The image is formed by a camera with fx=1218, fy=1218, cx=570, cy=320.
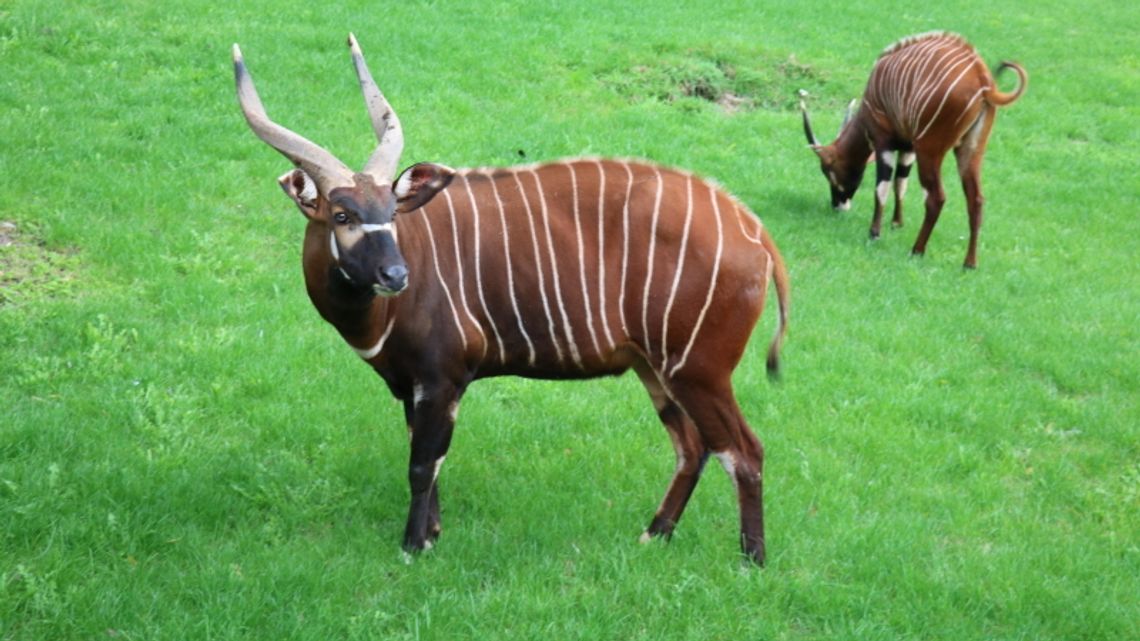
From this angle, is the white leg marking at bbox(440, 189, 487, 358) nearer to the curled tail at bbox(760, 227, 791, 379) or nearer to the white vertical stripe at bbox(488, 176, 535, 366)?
the white vertical stripe at bbox(488, 176, 535, 366)

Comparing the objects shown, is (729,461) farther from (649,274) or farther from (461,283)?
(461,283)

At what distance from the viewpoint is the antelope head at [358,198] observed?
14.2ft

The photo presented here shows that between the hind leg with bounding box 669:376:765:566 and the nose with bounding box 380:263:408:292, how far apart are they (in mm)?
1217

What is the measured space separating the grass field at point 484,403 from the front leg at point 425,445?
5.0 inches

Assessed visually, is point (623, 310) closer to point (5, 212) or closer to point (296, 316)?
point (296, 316)

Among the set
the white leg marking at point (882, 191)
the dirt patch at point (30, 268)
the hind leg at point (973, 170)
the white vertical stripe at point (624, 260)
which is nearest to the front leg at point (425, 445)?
the white vertical stripe at point (624, 260)

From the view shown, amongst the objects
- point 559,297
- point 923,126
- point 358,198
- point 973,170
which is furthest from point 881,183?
point 358,198

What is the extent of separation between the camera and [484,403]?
638 cm

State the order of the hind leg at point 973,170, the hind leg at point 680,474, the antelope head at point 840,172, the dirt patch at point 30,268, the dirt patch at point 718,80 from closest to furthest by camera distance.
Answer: the hind leg at point 680,474, the dirt patch at point 30,268, the hind leg at point 973,170, the antelope head at point 840,172, the dirt patch at point 718,80

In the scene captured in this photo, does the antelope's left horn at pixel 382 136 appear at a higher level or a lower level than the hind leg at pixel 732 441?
higher

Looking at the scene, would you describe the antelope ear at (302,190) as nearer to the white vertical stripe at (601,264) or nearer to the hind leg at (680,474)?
the white vertical stripe at (601,264)

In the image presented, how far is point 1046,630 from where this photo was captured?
4715 mm

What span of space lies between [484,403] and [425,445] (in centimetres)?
156

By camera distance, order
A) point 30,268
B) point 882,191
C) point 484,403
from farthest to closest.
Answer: point 882,191
point 30,268
point 484,403
